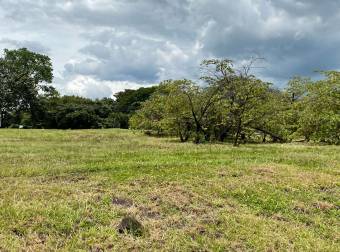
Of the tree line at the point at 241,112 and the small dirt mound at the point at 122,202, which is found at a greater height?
the tree line at the point at 241,112

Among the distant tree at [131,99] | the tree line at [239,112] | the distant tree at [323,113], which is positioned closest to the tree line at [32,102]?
the distant tree at [131,99]

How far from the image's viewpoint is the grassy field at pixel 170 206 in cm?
464

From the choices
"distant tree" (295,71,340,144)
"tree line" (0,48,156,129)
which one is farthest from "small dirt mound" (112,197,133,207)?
"tree line" (0,48,156,129)

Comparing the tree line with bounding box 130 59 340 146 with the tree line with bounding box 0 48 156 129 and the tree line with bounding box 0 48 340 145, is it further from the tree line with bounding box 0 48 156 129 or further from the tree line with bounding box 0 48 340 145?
the tree line with bounding box 0 48 156 129

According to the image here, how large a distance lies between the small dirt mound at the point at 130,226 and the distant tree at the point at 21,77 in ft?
142

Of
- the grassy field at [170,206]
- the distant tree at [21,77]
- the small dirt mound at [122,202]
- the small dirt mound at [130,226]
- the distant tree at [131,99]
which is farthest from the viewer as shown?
the distant tree at [131,99]

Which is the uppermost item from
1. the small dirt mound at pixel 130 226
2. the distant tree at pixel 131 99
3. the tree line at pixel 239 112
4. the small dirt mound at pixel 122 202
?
the distant tree at pixel 131 99

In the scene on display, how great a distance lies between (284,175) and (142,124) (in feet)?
63.0

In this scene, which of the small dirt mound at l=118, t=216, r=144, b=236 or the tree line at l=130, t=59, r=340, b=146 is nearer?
the small dirt mound at l=118, t=216, r=144, b=236

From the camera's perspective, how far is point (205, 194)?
6660mm

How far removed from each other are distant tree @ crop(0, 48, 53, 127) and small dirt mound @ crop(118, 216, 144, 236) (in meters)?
43.4

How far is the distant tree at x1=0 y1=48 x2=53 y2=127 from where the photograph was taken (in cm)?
4444

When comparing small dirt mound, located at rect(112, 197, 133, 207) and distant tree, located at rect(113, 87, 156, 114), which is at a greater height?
distant tree, located at rect(113, 87, 156, 114)

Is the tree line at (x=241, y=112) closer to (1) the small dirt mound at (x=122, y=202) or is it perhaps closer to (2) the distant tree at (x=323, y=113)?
(2) the distant tree at (x=323, y=113)
